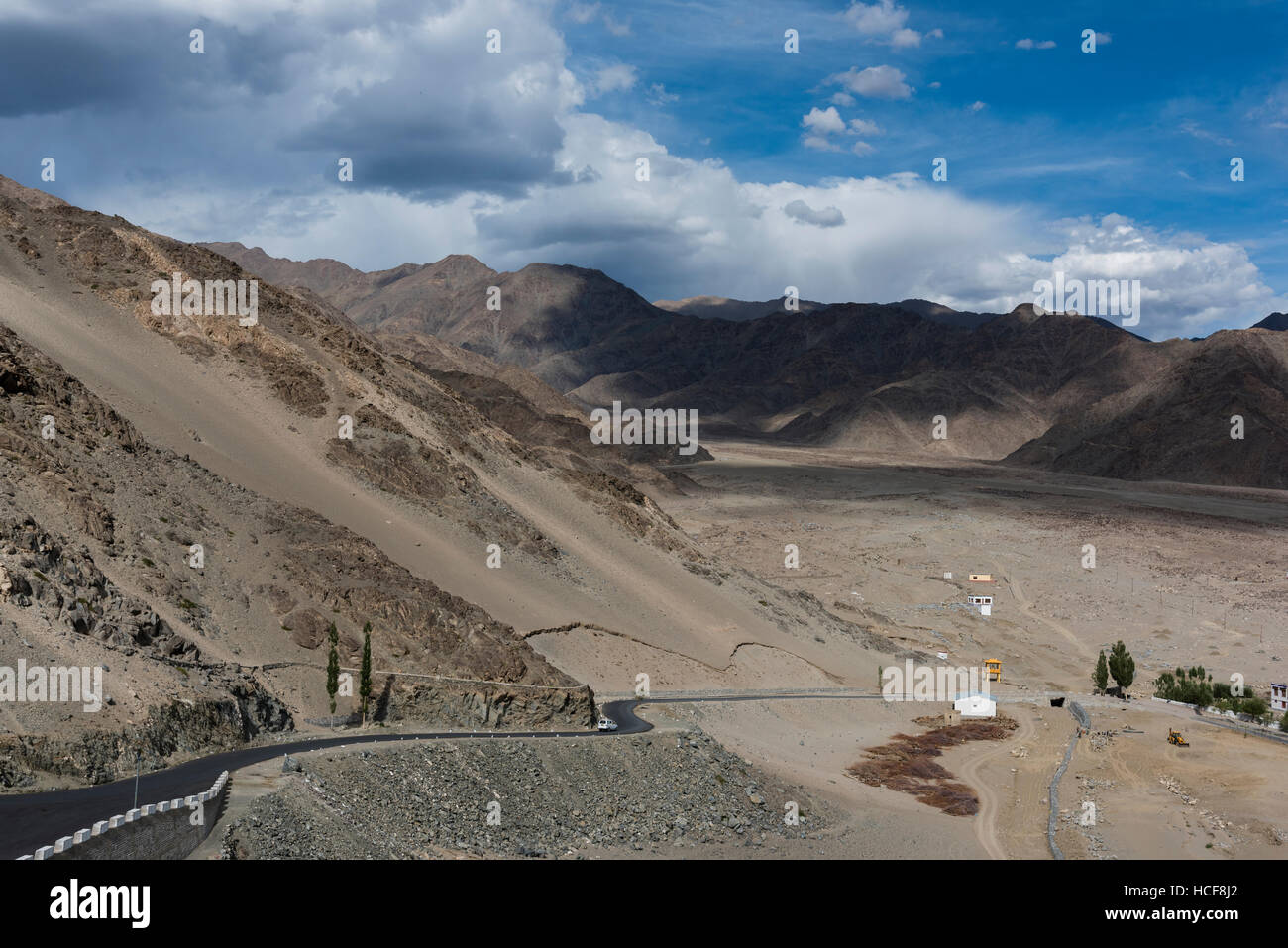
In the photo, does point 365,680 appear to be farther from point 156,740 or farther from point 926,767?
point 926,767

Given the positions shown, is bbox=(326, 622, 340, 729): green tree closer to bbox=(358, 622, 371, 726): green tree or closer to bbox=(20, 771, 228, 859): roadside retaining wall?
bbox=(358, 622, 371, 726): green tree

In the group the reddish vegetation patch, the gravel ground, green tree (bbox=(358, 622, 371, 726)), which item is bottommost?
the reddish vegetation patch

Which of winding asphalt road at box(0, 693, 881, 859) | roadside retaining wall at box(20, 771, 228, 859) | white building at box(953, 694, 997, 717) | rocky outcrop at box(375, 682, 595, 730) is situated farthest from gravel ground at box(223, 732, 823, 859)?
white building at box(953, 694, 997, 717)

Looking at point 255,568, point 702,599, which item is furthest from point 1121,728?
point 255,568

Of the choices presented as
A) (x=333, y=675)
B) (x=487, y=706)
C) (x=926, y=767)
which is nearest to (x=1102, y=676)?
(x=926, y=767)
